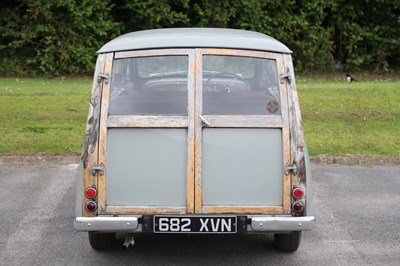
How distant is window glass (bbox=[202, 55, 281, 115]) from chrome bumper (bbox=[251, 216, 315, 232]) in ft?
2.82

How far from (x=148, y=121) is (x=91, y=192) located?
717 millimetres

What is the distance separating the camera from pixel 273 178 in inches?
250

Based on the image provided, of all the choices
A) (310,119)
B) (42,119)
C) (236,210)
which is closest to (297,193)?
(236,210)

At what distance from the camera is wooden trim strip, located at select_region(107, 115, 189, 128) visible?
6.38 metres

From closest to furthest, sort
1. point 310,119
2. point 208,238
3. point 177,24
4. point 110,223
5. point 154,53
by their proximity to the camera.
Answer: point 110,223 < point 154,53 < point 208,238 < point 310,119 < point 177,24

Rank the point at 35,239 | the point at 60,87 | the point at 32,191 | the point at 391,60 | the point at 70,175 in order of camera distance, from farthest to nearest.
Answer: the point at 391,60
the point at 60,87
the point at 70,175
the point at 32,191
the point at 35,239

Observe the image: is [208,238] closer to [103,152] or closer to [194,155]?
[194,155]

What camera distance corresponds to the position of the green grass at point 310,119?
11406 millimetres

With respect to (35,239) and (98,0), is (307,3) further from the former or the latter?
(35,239)

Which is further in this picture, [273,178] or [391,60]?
[391,60]

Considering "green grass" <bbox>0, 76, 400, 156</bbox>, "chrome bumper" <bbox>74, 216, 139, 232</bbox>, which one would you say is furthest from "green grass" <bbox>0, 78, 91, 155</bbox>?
"chrome bumper" <bbox>74, 216, 139, 232</bbox>

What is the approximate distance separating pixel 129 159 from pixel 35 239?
163cm

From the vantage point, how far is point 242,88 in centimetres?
679

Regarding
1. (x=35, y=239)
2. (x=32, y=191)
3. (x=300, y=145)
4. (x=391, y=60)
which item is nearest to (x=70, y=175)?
(x=32, y=191)
